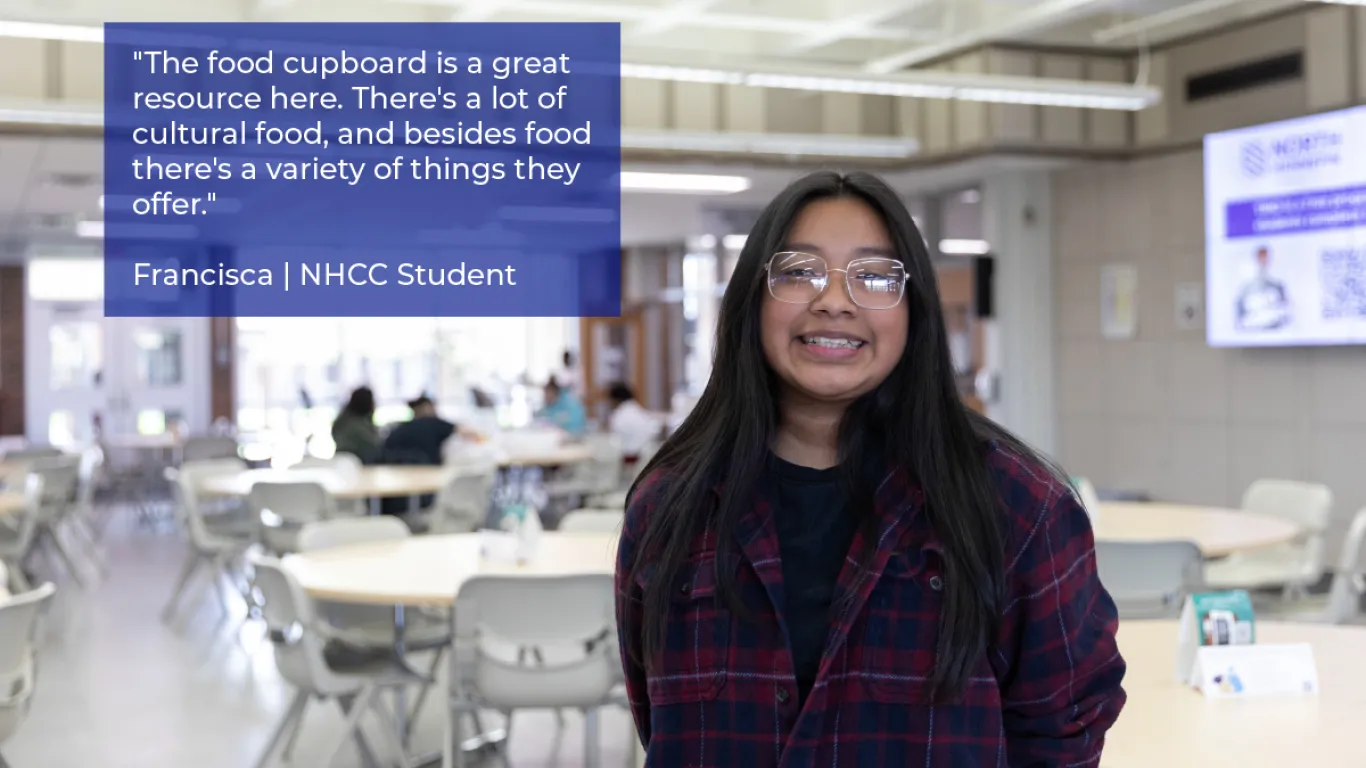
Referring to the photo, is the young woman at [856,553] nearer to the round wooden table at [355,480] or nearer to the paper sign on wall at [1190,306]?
the round wooden table at [355,480]

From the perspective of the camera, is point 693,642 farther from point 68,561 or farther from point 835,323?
point 68,561

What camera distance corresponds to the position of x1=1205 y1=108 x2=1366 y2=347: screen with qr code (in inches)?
325

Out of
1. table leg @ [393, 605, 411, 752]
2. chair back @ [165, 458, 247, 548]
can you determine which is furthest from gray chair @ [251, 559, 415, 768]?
chair back @ [165, 458, 247, 548]

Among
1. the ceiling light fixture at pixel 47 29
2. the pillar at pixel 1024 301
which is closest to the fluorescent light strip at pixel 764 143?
the pillar at pixel 1024 301

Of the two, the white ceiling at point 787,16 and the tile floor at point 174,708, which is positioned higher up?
the white ceiling at point 787,16

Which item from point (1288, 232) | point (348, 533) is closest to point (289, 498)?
point (348, 533)

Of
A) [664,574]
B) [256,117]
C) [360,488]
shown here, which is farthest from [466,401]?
[664,574]

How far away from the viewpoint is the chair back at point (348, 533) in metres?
5.21

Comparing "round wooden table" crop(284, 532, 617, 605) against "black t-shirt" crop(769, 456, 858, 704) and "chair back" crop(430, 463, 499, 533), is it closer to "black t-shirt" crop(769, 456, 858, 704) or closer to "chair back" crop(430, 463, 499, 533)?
"chair back" crop(430, 463, 499, 533)

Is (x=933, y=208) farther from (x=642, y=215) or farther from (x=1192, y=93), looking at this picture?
(x=642, y=215)

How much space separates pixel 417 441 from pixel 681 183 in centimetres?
361

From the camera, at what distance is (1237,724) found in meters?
2.48

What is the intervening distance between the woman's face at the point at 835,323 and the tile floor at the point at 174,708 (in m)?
3.73
